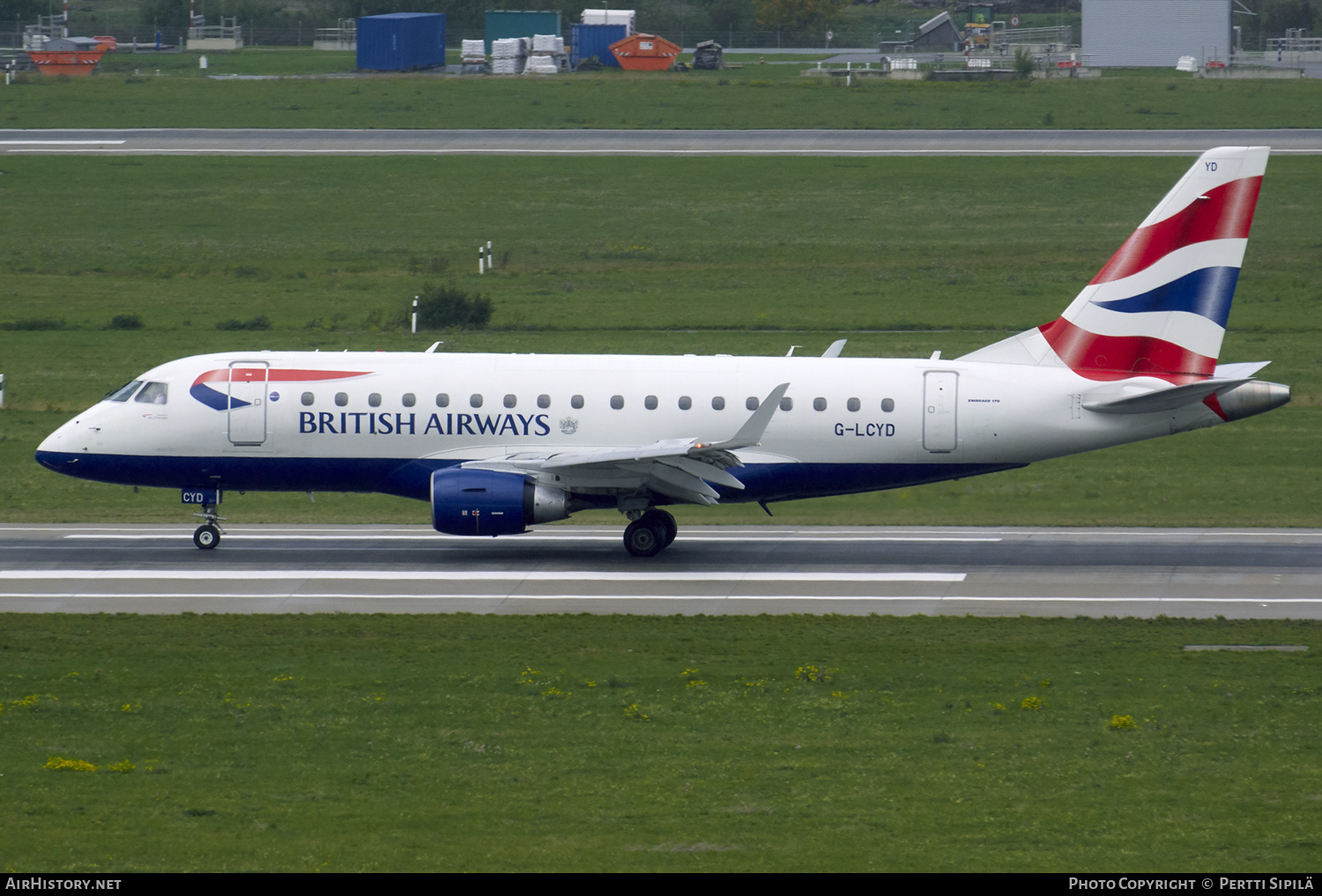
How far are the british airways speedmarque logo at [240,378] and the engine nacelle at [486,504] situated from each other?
3.51 m

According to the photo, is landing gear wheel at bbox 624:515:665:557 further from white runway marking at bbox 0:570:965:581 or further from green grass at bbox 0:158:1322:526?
green grass at bbox 0:158:1322:526

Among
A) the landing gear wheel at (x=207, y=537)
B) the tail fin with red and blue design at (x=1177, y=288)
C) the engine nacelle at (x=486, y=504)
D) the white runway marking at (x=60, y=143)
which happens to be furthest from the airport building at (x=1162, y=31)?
the landing gear wheel at (x=207, y=537)

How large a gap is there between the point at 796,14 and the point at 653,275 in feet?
304

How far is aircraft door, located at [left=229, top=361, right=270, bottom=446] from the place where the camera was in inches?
1313

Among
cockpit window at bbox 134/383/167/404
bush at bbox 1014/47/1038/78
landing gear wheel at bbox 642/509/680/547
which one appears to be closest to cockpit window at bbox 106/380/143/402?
cockpit window at bbox 134/383/167/404

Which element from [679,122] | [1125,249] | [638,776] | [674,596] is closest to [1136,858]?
[638,776]

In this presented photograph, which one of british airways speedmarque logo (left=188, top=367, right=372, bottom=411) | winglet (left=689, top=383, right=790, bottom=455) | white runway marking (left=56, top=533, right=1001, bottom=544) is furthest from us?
white runway marking (left=56, top=533, right=1001, bottom=544)

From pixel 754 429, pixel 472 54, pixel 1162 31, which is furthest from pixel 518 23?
pixel 754 429

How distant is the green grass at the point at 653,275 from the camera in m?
40.2

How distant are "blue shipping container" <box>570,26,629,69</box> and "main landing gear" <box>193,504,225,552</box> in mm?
92844

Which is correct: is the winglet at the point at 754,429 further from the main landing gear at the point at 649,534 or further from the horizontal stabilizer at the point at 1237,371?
the horizontal stabilizer at the point at 1237,371

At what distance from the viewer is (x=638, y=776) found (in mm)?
18656

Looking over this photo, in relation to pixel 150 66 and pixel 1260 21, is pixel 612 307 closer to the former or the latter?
pixel 150 66

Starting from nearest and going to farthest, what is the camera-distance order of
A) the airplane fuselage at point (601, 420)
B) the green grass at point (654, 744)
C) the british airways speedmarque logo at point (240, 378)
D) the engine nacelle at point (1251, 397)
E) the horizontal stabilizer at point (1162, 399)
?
the green grass at point (654, 744)
the horizontal stabilizer at point (1162, 399)
the engine nacelle at point (1251, 397)
the airplane fuselage at point (601, 420)
the british airways speedmarque logo at point (240, 378)
